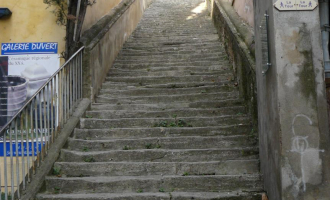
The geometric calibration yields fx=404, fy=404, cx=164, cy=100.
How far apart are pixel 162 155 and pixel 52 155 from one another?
156 cm

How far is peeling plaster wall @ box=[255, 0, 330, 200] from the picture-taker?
13.3 ft

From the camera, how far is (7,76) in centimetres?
758

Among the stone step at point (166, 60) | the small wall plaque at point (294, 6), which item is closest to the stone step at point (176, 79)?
the stone step at point (166, 60)

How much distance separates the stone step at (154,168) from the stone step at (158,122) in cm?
109

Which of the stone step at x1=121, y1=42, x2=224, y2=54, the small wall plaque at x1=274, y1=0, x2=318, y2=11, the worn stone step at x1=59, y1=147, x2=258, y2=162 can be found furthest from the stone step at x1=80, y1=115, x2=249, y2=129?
the stone step at x1=121, y1=42, x2=224, y2=54

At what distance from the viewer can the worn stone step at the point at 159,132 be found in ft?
20.5

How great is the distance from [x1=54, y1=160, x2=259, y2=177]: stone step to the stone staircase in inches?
0.5

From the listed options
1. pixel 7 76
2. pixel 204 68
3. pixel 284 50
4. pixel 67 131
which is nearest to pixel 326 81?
pixel 284 50

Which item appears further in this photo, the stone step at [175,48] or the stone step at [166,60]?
the stone step at [175,48]

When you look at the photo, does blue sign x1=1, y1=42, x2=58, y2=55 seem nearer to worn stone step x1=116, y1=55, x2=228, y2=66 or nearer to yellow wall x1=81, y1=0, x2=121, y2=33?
yellow wall x1=81, y1=0, x2=121, y2=33

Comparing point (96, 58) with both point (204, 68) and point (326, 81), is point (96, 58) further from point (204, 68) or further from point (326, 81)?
point (326, 81)

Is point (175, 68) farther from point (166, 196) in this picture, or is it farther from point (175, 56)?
point (166, 196)

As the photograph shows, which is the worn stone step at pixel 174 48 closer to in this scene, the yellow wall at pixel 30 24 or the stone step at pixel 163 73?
the stone step at pixel 163 73

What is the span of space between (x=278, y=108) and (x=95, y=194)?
2.52 meters
